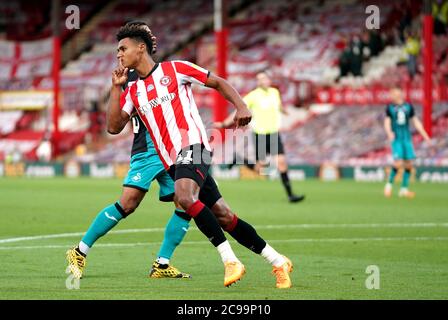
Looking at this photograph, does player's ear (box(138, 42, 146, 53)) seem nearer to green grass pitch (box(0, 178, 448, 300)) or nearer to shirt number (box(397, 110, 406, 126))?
green grass pitch (box(0, 178, 448, 300))

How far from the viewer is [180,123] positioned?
8.29 meters

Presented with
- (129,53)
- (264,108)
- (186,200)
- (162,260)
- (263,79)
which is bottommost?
(162,260)

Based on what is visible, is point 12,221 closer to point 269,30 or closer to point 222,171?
point 222,171

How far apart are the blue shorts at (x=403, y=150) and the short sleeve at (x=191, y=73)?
1302cm

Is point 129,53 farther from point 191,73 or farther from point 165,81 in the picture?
point 191,73

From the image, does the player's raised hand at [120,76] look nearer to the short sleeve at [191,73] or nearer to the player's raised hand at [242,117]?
the short sleeve at [191,73]

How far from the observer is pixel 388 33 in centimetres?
3197

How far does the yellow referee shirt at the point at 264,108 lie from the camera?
64.2 ft

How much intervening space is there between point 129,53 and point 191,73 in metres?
0.49

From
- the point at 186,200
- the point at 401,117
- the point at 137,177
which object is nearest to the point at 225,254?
the point at 186,200

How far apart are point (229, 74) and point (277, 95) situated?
601 inches

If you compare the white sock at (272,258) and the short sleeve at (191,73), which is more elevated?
the short sleeve at (191,73)

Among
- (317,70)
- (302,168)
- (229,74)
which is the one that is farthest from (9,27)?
(302,168)

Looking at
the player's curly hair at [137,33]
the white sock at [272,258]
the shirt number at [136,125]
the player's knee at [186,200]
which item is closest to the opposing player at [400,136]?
the shirt number at [136,125]
